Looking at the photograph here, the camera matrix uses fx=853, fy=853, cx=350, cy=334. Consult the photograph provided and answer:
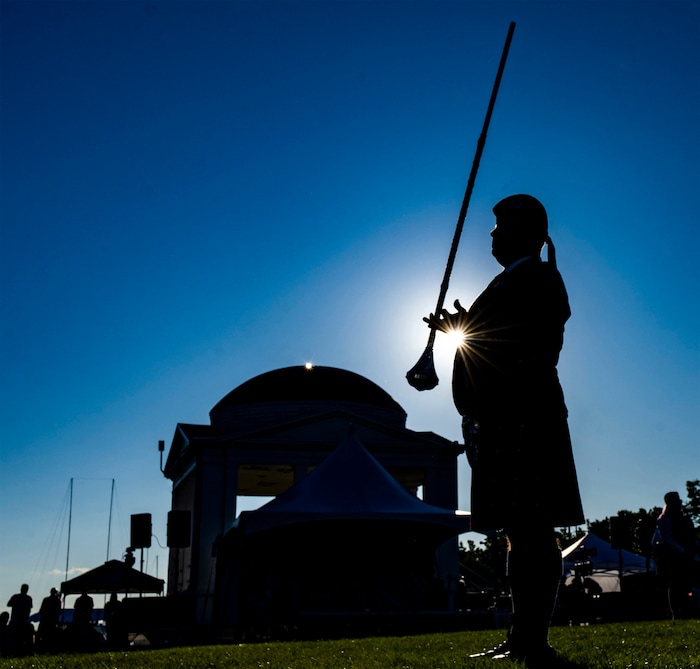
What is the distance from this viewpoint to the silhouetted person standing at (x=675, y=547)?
36.0 feet

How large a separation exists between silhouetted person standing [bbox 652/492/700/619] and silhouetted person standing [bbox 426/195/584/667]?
7.42 m

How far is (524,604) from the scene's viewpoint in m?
4.25

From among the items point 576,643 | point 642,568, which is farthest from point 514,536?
point 642,568

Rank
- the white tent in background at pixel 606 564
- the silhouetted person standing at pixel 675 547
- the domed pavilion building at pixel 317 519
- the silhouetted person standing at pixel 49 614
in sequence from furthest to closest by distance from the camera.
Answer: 1. the white tent in background at pixel 606 564
2. the domed pavilion building at pixel 317 519
3. the silhouetted person standing at pixel 49 614
4. the silhouetted person standing at pixel 675 547

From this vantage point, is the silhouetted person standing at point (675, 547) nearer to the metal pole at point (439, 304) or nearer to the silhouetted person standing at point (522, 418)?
the metal pole at point (439, 304)

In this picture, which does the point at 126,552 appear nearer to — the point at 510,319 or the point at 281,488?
the point at 510,319

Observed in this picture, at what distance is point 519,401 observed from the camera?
440 centimetres

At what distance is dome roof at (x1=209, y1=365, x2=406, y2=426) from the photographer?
46344 mm

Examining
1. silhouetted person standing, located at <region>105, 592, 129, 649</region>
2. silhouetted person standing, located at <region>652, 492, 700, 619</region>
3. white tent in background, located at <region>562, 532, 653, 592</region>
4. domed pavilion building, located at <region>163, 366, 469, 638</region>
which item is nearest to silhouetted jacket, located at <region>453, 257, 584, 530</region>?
silhouetted person standing, located at <region>652, 492, 700, 619</region>

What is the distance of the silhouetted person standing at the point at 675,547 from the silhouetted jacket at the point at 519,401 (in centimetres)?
748

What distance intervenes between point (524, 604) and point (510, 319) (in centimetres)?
145

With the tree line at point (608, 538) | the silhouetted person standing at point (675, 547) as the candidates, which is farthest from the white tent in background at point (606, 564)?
the silhouetted person standing at point (675, 547)

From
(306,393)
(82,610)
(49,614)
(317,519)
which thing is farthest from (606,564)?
(49,614)

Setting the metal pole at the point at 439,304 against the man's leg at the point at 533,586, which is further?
the metal pole at the point at 439,304
